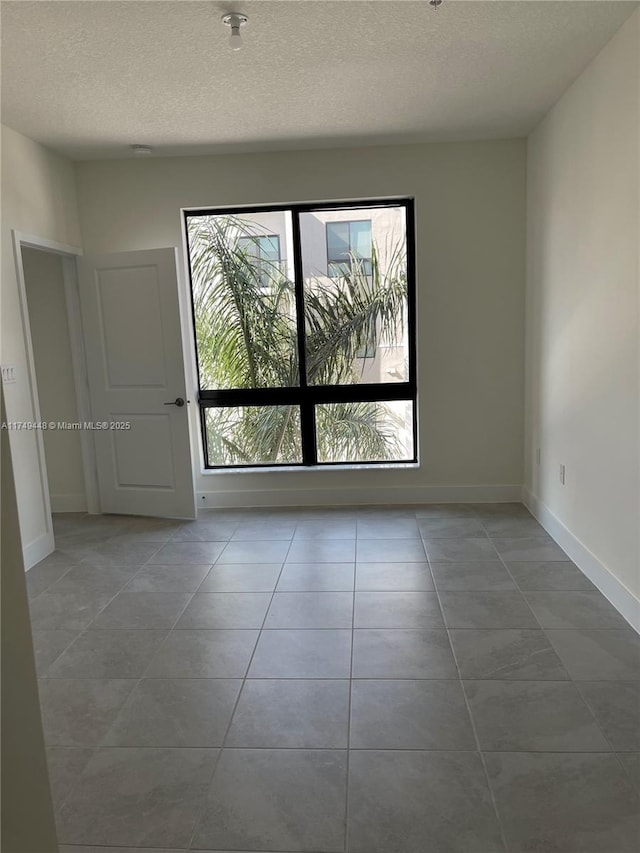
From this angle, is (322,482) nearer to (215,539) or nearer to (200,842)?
(215,539)

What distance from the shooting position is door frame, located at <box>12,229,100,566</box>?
377cm

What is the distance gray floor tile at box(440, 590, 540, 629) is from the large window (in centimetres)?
180

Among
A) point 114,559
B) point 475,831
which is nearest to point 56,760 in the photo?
point 475,831

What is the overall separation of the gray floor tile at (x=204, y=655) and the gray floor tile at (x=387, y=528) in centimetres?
140

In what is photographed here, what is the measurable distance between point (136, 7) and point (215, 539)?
9.65ft

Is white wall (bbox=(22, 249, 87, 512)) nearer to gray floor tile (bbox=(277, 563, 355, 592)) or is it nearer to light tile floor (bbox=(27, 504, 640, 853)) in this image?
light tile floor (bbox=(27, 504, 640, 853))

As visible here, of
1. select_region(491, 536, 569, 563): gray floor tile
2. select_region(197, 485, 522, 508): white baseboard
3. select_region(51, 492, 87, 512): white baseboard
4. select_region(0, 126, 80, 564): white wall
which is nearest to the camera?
select_region(491, 536, 569, 563): gray floor tile

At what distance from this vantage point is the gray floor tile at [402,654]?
2.37m

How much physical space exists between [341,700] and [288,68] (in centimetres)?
285

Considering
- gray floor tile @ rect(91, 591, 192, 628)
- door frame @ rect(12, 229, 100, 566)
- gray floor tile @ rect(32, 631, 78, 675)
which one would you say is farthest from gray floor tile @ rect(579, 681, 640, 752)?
door frame @ rect(12, 229, 100, 566)

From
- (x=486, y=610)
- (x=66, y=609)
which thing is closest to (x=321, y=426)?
(x=486, y=610)

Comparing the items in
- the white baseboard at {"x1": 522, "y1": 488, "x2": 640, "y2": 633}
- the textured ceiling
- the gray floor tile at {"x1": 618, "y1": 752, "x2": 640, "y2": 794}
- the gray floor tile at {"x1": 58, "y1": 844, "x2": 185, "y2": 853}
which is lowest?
the gray floor tile at {"x1": 58, "y1": 844, "x2": 185, "y2": 853}

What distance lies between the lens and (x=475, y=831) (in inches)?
63.8

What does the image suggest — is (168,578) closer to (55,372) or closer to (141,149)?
(55,372)
